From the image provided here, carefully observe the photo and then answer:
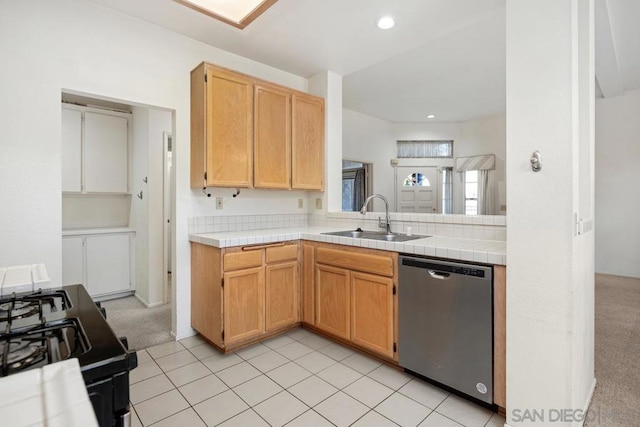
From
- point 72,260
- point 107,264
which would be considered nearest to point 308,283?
point 107,264

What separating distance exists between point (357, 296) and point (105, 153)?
3.57 metres

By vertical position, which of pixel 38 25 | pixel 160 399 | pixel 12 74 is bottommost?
pixel 160 399

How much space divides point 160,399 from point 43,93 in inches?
82.7

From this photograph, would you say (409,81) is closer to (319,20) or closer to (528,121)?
(319,20)

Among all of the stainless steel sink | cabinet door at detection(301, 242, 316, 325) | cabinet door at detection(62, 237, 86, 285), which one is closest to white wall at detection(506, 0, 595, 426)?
the stainless steel sink

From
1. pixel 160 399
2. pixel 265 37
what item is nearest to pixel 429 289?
pixel 160 399

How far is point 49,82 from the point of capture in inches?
84.7

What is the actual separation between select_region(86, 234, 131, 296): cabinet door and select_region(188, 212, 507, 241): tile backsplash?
5.62 ft

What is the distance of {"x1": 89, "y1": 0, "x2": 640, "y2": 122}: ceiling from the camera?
2.39m

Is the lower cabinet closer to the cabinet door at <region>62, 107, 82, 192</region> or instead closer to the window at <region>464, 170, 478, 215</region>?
the cabinet door at <region>62, 107, 82, 192</region>

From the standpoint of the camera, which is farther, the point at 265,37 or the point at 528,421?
the point at 265,37

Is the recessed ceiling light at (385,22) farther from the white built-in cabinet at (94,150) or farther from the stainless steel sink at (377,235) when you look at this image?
the white built-in cabinet at (94,150)

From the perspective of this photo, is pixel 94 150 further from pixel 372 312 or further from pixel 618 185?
pixel 618 185

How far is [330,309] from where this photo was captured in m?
2.63
